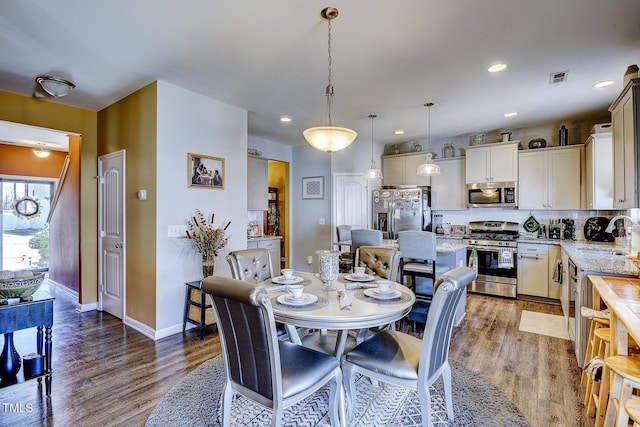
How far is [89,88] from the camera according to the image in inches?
135

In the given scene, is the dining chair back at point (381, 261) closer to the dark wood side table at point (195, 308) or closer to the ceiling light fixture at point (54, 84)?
the dark wood side table at point (195, 308)

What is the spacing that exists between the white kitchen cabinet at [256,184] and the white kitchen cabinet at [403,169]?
2.36m

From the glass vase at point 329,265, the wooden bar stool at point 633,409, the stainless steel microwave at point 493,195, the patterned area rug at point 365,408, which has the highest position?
the stainless steel microwave at point 493,195

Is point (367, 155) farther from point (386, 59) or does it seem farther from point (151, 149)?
point (151, 149)

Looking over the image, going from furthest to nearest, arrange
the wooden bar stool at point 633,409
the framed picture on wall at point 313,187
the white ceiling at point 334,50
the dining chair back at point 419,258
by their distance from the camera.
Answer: the framed picture on wall at point 313,187, the dining chair back at point 419,258, the white ceiling at point 334,50, the wooden bar stool at point 633,409

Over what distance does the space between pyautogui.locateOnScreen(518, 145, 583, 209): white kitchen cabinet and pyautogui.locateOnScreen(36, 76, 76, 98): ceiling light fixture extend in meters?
5.92

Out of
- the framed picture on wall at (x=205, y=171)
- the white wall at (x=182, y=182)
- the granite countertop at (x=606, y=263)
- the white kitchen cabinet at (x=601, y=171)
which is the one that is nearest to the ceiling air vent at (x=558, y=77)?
the white kitchen cabinet at (x=601, y=171)

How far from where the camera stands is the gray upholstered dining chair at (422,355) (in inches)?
65.0

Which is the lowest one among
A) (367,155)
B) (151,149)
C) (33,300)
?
(33,300)

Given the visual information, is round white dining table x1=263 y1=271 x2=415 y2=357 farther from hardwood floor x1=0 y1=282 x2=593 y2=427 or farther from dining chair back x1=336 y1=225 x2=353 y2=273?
dining chair back x1=336 y1=225 x2=353 y2=273

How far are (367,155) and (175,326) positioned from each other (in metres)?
4.27

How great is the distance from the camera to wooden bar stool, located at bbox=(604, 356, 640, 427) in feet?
4.59

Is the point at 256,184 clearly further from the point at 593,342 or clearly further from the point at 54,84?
the point at 593,342

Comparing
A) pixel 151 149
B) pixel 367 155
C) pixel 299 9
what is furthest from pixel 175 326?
pixel 367 155
